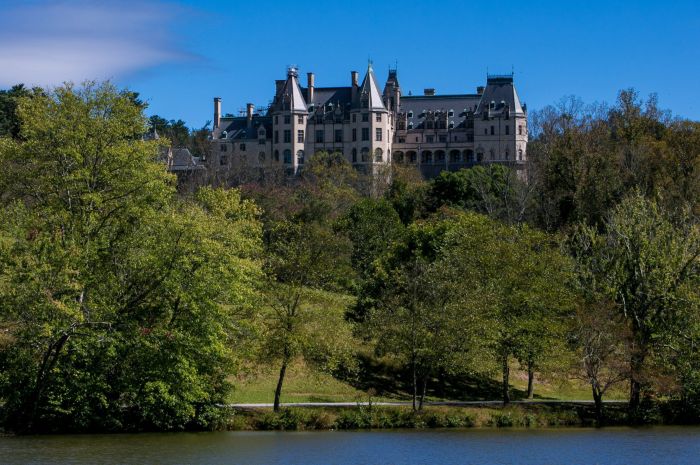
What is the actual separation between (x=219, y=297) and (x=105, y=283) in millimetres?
3848

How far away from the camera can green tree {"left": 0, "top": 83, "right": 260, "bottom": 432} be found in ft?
120

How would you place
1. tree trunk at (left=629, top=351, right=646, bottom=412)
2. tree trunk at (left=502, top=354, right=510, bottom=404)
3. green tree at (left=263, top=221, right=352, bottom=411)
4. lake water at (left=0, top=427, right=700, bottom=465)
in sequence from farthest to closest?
tree trunk at (left=502, top=354, right=510, bottom=404) → tree trunk at (left=629, top=351, right=646, bottom=412) → green tree at (left=263, top=221, right=352, bottom=411) → lake water at (left=0, top=427, right=700, bottom=465)

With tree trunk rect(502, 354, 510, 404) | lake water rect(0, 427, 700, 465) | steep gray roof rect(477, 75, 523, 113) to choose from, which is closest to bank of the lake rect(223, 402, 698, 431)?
tree trunk rect(502, 354, 510, 404)

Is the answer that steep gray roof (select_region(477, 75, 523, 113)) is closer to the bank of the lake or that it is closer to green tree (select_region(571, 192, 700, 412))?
green tree (select_region(571, 192, 700, 412))

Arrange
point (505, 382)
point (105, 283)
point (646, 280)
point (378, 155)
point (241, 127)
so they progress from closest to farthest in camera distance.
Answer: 1. point (105, 283)
2. point (646, 280)
3. point (505, 382)
4. point (378, 155)
5. point (241, 127)

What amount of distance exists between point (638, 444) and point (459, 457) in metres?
6.99

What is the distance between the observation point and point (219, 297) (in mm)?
38062

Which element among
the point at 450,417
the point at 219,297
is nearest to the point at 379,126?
the point at 450,417

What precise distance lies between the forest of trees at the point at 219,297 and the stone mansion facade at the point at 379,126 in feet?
293

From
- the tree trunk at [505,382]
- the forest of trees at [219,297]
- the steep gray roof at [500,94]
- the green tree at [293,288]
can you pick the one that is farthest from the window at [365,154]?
the green tree at [293,288]

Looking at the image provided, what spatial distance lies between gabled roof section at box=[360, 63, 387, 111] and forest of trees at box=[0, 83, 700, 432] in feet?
293

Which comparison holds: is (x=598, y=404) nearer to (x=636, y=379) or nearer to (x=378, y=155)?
(x=636, y=379)

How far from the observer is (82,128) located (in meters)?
37.8

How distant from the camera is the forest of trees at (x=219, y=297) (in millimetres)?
36844
